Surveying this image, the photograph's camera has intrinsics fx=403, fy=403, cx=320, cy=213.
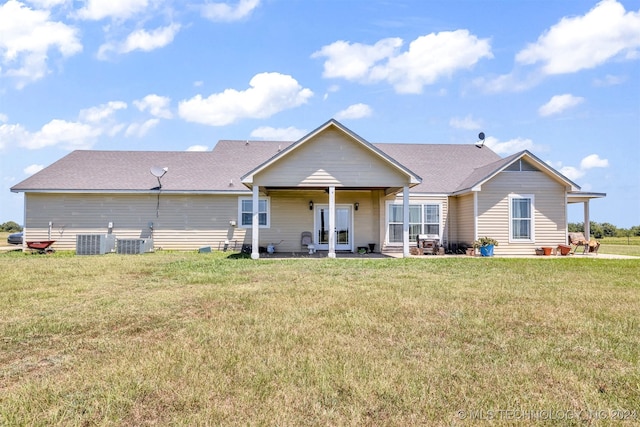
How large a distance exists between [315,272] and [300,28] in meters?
8.23

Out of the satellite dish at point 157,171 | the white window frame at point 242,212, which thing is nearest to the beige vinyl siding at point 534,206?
the white window frame at point 242,212

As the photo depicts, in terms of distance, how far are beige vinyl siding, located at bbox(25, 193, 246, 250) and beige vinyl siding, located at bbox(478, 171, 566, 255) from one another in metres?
11.1

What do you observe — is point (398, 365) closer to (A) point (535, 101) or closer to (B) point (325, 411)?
(B) point (325, 411)

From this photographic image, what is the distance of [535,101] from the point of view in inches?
674

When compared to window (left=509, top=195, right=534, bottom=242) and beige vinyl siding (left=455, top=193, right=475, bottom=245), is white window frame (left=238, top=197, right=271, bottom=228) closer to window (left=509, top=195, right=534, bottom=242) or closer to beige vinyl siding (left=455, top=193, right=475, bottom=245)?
beige vinyl siding (left=455, top=193, right=475, bottom=245)

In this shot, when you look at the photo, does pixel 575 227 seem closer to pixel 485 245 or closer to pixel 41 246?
pixel 485 245

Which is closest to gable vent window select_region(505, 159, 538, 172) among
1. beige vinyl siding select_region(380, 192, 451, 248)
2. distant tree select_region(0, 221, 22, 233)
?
beige vinyl siding select_region(380, 192, 451, 248)

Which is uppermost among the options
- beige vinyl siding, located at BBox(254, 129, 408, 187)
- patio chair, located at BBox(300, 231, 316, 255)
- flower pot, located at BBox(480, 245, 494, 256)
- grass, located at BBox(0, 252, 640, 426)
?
beige vinyl siding, located at BBox(254, 129, 408, 187)

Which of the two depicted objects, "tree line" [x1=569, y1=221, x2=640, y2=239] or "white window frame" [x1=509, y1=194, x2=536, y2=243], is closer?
"white window frame" [x1=509, y1=194, x2=536, y2=243]

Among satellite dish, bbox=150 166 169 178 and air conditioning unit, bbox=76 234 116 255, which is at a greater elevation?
satellite dish, bbox=150 166 169 178

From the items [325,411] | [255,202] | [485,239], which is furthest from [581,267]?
[325,411]

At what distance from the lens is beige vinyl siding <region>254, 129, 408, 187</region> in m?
14.9

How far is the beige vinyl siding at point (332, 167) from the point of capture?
48.7ft

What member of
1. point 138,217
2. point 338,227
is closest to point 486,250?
point 338,227
